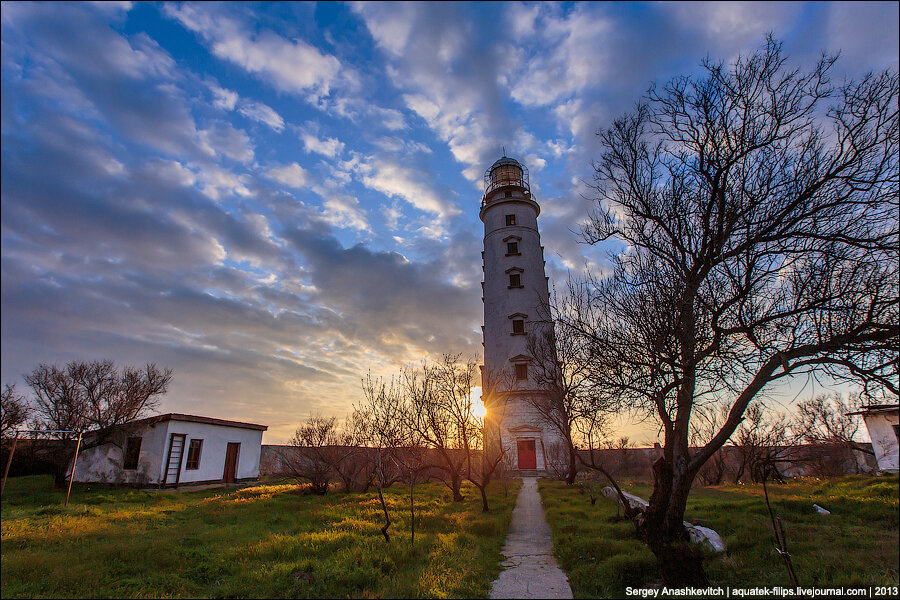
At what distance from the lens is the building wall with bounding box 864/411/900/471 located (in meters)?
21.4

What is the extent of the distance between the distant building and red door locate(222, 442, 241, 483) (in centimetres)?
3447

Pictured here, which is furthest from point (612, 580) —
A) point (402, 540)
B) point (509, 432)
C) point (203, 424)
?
point (203, 424)

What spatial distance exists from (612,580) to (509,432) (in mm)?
19832

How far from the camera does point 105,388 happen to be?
74.6 feet

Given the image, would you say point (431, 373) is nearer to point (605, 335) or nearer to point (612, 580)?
point (605, 335)

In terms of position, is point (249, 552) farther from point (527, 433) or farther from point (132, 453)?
point (527, 433)

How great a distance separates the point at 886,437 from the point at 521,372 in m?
18.7

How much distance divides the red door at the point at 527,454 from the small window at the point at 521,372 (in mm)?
3952

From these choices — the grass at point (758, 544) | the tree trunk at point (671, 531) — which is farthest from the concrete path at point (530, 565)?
the tree trunk at point (671, 531)

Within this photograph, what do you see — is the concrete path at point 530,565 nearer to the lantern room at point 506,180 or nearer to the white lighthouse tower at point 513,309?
the white lighthouse tower at point 513,309

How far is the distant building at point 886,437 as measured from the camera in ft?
69.9

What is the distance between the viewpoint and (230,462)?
26.3 meters

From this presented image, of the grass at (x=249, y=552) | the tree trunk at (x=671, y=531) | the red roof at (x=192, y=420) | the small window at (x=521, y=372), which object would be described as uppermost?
the small window at (x=521, y=372)

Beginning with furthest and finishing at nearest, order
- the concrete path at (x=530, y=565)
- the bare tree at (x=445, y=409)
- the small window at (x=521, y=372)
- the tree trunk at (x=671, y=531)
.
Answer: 1. the small window at (x=521, y=372)
2. the bare tree at (x=445, y=409)
3. the tree trunk at (x=671, y=531)
4. the concrete path at (x=530, y=565)
